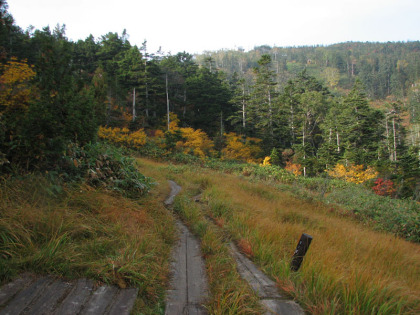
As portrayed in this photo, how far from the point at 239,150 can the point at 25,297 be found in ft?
105

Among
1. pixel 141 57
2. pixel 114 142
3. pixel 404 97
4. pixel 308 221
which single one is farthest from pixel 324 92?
pixel 404 97

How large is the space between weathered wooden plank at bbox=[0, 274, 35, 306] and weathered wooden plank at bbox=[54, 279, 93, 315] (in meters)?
0.40

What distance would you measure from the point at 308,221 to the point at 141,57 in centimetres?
3678

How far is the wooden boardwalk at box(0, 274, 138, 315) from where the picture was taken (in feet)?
6.19

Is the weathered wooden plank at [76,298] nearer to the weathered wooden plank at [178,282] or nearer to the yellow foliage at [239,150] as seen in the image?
the weathered wooden plank at [178,282]

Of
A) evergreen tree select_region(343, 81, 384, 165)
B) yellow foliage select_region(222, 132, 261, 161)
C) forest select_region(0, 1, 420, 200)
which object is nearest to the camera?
forest select_region(0, 1, 420, 200)

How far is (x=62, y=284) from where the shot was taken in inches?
86.5

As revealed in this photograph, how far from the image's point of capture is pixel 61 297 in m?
2.04

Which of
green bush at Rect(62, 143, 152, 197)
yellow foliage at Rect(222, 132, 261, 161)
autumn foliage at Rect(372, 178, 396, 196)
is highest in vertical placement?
green bush at Rect(62, 143, 152, 197)

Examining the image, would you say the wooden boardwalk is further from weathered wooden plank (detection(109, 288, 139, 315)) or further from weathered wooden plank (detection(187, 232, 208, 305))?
weathered wooden plank (detection(187, 232, 208, 305))

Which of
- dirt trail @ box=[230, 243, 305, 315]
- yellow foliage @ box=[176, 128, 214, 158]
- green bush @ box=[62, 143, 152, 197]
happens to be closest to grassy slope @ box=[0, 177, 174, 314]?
green bush @ box=[62, 143, 152, 197]

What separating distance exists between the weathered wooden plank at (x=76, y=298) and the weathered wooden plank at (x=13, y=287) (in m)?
0.40

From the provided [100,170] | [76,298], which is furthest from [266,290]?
[100,170]

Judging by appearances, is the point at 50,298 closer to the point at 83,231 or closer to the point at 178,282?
the point at 83,231
